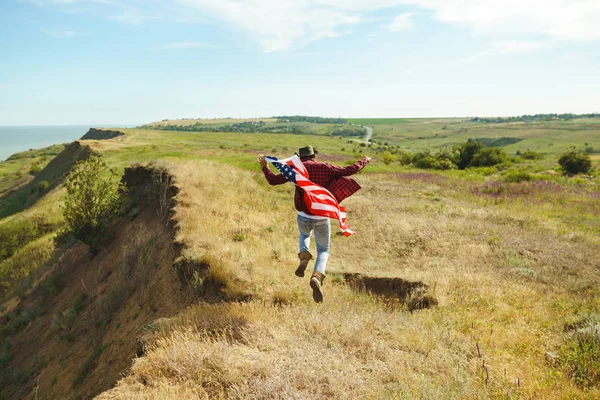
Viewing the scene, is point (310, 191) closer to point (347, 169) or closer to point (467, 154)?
point (347, 169)

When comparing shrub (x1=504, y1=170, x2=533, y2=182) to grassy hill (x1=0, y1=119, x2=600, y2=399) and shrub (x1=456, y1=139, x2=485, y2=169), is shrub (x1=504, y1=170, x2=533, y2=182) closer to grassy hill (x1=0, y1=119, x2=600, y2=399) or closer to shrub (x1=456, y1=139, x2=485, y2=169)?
grassy hill (x1=0, y1=119, x2=600, y2=399)

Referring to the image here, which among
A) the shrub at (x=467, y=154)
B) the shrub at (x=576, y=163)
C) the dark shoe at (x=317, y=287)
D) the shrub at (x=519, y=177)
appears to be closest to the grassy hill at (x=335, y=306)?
the dark shoe at (x=317, y=287)

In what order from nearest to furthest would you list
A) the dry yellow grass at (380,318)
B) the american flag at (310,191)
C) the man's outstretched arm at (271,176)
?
the dry yellow grass at (380,318)
the american flag at (310,191)
the man's outstretched arm at (271,176)

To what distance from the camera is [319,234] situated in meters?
6.45

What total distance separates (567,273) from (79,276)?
19173 mm

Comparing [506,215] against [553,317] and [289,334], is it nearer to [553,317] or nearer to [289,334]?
[553,317]

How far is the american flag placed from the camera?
20.1ft

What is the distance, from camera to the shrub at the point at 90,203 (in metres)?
15.9

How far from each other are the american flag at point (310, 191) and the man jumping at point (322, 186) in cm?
9

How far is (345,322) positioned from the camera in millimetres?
5719

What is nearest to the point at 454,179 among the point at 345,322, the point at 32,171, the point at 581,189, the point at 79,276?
the point at 581,189

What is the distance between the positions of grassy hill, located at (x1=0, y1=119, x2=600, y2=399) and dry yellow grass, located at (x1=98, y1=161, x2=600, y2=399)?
0.03 m

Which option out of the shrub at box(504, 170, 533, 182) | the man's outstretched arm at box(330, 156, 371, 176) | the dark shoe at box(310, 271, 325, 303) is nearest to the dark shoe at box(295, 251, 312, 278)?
the dark shoe at box(310, 271, 325, 303)

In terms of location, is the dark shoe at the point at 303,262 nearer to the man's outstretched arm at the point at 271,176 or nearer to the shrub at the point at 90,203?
the man's outstretched arm at the point at 271,176
